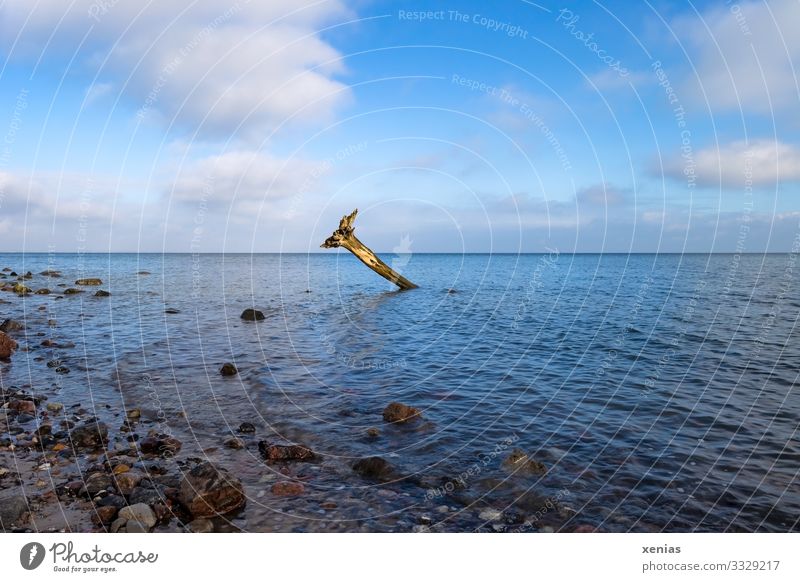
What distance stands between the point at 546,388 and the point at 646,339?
13733 mm

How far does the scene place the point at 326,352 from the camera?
2284 cm

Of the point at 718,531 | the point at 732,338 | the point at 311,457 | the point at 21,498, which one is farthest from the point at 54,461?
the point at 732,338

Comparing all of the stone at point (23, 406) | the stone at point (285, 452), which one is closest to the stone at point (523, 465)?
the stone at point (285, 452)

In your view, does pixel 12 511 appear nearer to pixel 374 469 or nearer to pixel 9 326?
pixel 374 469

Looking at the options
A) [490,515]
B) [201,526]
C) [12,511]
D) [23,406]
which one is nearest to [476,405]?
[490,515]

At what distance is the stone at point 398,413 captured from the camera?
13.5 m

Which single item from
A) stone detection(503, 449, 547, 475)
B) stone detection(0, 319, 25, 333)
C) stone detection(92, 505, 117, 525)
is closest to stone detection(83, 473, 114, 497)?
stone detection(92, 505, 117, 525)

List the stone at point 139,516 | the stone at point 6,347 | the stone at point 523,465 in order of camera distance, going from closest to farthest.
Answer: the stone at point 139,516 < the stone at point 523,465 < the stone at point 6,347

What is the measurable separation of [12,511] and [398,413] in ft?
29.4

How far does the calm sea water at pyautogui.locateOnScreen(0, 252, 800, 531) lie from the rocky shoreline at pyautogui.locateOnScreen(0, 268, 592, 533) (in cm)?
14

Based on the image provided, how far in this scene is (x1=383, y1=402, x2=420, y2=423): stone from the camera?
1348cm

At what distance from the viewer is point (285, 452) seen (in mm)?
10609

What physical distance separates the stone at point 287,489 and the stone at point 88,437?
4.89 meters

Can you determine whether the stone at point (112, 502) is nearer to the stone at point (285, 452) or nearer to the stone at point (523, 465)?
the stone at point (285, 452)
